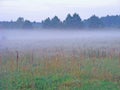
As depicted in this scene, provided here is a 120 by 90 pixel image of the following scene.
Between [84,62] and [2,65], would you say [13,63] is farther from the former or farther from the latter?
[84,62]

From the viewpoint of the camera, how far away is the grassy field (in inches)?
514

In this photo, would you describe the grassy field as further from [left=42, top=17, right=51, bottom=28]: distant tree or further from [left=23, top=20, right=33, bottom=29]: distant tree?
[left=23, top=20, right=33, bottom=29]: distant tree

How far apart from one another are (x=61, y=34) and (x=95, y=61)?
61.0 metres

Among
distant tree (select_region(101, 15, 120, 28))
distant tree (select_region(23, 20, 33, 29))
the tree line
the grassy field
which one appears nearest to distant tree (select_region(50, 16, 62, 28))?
the tree line

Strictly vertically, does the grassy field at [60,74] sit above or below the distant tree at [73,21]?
below

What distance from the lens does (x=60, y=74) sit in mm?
14852

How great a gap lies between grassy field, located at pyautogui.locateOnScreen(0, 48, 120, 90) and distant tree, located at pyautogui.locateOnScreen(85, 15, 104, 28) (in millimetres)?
58143

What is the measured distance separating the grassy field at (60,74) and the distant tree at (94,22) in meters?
58.1

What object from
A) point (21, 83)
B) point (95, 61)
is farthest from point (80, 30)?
point (21, 83)

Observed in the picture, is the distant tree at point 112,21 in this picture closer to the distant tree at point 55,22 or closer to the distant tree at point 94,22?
the distant tree at point 94,22

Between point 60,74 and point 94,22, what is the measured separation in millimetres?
63670

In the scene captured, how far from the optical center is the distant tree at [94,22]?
76.5m

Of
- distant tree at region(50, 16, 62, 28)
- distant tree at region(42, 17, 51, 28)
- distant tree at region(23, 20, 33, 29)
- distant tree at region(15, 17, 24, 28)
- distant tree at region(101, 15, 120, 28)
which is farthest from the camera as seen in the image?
distant tree at region(101, 15, 120, 28)

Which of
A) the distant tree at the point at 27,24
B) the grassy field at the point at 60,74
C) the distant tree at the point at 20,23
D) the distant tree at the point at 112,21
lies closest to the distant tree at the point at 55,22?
the distant tree at the point at 27,24
